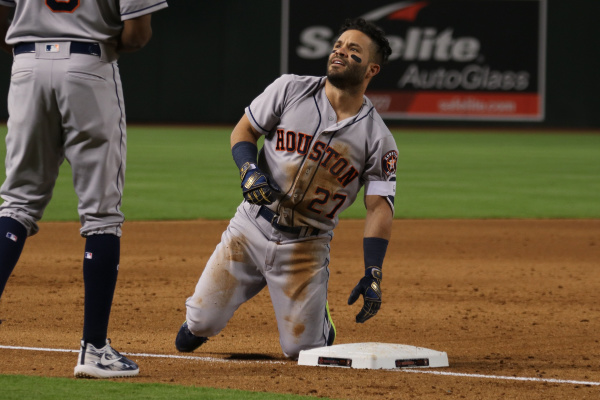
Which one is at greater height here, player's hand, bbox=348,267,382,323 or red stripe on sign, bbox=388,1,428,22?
red stripe on sign, bbox=388,1,428,22

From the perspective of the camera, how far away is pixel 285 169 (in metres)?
4.47

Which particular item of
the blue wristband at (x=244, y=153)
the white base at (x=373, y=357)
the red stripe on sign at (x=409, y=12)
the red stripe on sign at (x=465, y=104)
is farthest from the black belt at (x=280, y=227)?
the red stripe on sign at (x=409, y=12)

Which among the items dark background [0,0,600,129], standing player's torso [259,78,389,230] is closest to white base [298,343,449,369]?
standing player's torso [259,78,389,230]

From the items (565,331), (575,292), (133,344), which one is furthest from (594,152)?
(133,344)

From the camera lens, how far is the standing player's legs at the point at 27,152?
11.8 ft

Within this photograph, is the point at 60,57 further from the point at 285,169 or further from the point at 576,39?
the point at 576,39

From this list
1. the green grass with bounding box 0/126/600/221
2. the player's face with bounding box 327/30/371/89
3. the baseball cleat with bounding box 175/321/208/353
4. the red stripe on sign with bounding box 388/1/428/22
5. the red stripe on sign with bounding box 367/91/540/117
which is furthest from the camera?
the red stripe on sign with bounding box 388/1/428/22

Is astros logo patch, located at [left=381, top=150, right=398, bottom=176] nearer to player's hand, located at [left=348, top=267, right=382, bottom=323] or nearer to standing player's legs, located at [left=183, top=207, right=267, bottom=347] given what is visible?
player's hand, located at [left=348, top=267, right=382, bottom=323]

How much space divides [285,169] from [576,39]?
2217 cm

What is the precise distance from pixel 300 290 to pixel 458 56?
2116 centimetres

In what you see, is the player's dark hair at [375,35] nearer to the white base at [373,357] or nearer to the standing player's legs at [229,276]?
the standing player's legs at [229,276]

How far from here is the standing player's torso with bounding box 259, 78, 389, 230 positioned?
14.5 ft

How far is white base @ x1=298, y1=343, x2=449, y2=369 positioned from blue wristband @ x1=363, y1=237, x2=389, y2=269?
352 mm

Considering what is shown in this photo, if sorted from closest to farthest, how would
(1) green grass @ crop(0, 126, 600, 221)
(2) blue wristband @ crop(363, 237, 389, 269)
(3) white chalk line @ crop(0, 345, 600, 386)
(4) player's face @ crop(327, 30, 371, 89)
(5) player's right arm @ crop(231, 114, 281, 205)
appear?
(3) white chalk line @ crop(0, 345, 600, 386), (5) player's right arm @ crop(231, 114, 281, 205), (2) blue wristband @ crop(363, 237, 389, 269), (4) player's face @ crop(327, 30, 371, 89), (1) green grass @ crop(0, 126, 600, 221)
